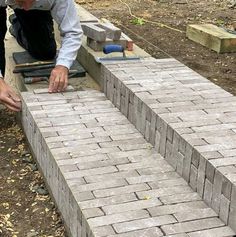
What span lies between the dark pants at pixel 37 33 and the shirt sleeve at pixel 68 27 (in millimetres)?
294

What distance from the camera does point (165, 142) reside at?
3.01m

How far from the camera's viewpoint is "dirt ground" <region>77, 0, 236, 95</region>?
5.66 m

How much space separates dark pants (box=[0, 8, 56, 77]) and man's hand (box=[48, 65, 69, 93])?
1.94ft

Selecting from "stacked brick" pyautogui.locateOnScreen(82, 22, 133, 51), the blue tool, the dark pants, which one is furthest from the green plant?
the blue tool

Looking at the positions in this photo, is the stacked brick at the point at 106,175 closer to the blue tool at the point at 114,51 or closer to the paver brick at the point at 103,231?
the paver brick at the point at 103,231

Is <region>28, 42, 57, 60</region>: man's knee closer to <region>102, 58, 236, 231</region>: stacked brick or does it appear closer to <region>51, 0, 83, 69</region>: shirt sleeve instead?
<region>51, 0, 83, 69</region>: shirt sleeve

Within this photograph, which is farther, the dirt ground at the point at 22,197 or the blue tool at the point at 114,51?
the blue tool at the point at 114,51

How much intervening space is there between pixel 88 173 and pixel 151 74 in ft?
4.08

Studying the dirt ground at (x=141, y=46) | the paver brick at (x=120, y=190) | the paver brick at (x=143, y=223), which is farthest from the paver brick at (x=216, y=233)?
the dirt ground at (x=141, y=46)

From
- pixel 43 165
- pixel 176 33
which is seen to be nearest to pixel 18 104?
pixel 43 165

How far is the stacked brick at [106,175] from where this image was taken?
7.78 ft

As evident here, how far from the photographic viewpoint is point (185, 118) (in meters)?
3.03

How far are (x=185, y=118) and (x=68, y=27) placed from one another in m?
1.39

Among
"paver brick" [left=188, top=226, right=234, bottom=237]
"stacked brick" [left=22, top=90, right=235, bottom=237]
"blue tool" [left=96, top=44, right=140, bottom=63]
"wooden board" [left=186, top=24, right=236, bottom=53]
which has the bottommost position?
"wooden board" [left=186, top=24, right=236, bottom=53]
